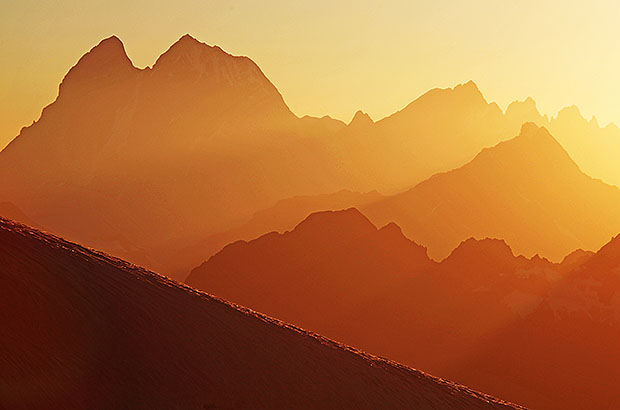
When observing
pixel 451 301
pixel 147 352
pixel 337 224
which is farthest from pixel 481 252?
pixel 147 352

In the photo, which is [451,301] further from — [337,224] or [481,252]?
[337,224]

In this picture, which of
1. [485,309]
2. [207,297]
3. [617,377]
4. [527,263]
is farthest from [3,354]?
[527,263]

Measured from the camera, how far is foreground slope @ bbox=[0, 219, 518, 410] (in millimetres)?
27719

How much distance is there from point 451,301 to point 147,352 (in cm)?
9238

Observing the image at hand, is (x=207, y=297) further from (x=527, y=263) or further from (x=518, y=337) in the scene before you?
(x=527, y=263)

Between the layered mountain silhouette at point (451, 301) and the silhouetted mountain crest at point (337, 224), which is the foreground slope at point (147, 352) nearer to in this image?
the layered mountain silhouette at point (451, 301)

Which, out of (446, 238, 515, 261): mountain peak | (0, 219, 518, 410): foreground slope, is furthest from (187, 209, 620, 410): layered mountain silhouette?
(0, 219, 518, 410): foreground slope

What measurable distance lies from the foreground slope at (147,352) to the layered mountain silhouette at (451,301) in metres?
67.3

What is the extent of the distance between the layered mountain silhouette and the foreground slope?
67.3 m

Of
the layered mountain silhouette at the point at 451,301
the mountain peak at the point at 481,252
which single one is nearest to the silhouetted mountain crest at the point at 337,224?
the layered mountain silhouette at the point at 451,301

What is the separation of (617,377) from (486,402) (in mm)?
66922

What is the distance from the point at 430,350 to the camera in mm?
108875

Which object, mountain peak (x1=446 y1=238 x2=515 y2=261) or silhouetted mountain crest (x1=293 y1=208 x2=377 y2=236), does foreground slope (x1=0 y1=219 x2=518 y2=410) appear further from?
silhouetted mountain crest (x1=293 y1=208 x2=377 y2=236)

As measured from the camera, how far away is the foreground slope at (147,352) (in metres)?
27.7
